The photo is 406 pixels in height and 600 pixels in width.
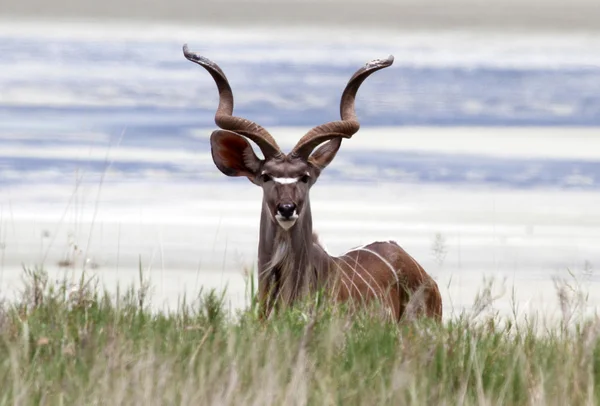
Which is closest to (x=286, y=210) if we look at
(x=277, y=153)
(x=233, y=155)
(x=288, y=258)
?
(x=288, y=258)

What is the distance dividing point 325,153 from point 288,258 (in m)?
1.16

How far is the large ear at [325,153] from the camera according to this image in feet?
34.9

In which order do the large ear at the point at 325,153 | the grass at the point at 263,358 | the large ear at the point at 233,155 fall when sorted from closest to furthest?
the grass at the point at 263,358
the large ear at the point at 233,155
the large ear at the point at 325,153

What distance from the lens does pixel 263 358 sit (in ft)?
20.4

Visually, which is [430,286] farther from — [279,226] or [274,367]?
[274,367]

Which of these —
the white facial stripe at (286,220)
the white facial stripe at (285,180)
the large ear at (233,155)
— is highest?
the large ear at (233,155)

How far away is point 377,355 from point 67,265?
2.60m

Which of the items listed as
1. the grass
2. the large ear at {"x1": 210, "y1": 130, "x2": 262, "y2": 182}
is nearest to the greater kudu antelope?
the large ear at {"x1": 210, "y1": 130, "x2": 262, "y2": 182}

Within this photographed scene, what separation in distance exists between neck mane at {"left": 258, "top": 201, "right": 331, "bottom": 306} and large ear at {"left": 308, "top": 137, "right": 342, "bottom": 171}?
0.51m

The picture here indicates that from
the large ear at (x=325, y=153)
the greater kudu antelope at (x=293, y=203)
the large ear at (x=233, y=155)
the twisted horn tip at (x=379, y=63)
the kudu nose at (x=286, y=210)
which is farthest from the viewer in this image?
the twisted horn tip at (x=379, y=63)

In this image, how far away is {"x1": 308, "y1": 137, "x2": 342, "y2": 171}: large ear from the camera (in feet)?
34.9

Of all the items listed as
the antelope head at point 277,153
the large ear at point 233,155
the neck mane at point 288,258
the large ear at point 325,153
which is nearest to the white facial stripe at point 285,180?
the antelope head at point 277,153

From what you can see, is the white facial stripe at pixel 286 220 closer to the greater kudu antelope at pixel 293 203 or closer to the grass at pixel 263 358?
the greater kudu antelope at pixel 293 203

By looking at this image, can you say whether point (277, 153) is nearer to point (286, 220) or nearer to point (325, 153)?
point (325, 153)
